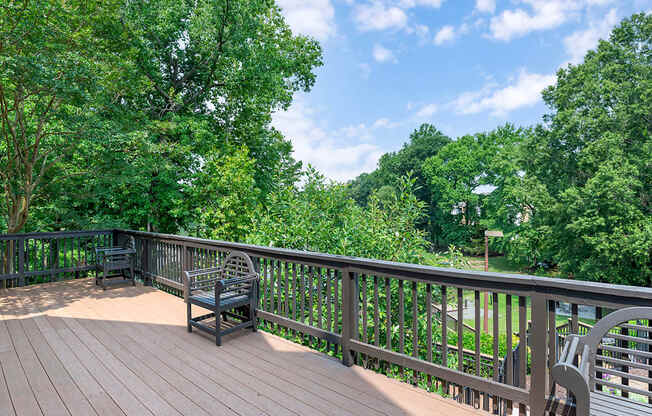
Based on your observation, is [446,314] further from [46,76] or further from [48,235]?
[48,235]

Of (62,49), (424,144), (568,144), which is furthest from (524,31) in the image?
(62,49)

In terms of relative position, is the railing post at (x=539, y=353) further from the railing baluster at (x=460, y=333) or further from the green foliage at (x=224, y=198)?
the green foliage at (x=224, y=198)

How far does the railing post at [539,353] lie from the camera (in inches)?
71.3

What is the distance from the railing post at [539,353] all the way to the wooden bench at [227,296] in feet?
8.10

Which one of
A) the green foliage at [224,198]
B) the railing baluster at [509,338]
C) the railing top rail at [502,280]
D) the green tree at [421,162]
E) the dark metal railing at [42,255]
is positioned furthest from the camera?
the green tree at [421,162]

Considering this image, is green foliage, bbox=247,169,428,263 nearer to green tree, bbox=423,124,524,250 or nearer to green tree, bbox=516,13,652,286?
green tree, bbox=516,13,652,286

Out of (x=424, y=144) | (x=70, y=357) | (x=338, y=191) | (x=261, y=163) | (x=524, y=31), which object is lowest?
(x=70, y=357)

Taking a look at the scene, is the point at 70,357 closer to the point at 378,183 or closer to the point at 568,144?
the point at 568,144

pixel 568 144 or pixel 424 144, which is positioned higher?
pixel 424 144

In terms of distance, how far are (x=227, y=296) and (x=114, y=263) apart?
10.2 feet

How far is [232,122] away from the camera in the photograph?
12.0 m

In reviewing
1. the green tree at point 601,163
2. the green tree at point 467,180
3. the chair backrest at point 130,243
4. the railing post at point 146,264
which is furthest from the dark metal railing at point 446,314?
the green tree at point 467,180

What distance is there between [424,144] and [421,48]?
14.0m

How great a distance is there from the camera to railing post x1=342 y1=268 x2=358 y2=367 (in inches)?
108
